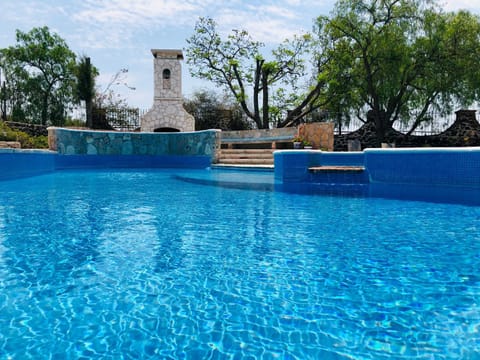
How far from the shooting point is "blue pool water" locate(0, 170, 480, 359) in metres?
1.64

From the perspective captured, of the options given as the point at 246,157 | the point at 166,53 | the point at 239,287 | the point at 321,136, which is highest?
the point at 166,53

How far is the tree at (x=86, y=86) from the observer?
20.5 meters

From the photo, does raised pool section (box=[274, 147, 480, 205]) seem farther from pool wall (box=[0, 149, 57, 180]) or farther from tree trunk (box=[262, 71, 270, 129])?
tree trunk (box=[262, 71, 270, 129])

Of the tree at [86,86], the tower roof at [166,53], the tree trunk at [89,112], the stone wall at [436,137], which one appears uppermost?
the tower roof at [166,53]

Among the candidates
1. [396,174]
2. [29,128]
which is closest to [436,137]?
[396,174]

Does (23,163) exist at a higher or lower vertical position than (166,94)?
lower

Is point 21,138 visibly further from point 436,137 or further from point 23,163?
point 436,137

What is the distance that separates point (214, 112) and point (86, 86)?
24.8ft

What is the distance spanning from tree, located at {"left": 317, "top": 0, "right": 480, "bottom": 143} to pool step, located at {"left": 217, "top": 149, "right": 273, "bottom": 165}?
7552mm

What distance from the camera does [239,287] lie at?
228 centimetres

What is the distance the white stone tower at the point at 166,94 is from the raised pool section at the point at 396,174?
11429mm

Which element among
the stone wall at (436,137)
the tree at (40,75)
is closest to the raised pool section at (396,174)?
the stone wall at (436,137)

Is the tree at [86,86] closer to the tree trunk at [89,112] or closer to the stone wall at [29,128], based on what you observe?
the tree trunk at [89,112]

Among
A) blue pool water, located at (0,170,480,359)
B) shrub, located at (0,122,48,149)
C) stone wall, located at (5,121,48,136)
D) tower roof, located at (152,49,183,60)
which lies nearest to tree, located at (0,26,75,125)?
stone wall, located at (5,121,48,136)
